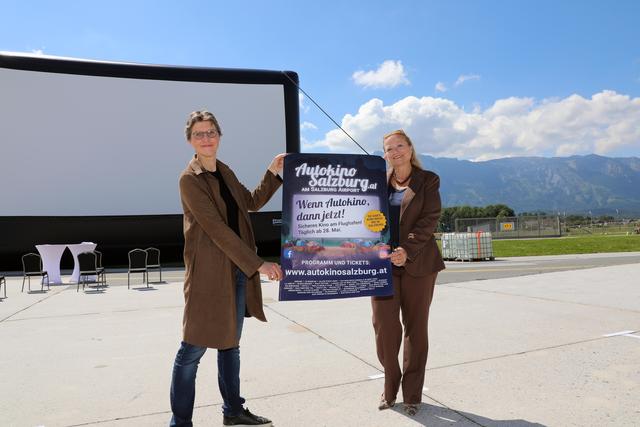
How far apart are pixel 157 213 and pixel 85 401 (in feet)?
50.0

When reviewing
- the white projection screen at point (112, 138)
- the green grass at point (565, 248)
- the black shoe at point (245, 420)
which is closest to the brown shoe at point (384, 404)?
the black shoe at point (245, 420)

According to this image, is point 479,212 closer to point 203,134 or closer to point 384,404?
point 384,404

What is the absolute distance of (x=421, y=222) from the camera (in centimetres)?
281

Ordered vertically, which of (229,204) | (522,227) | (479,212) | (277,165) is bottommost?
(522,227)

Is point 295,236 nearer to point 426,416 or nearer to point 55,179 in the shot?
point 426,416

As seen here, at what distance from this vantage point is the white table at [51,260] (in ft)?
37.2

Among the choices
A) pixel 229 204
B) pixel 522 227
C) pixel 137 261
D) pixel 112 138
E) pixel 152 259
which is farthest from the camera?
pixel 522 227

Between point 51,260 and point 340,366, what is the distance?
1015cm

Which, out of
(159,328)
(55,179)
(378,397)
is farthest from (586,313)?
(55,179)

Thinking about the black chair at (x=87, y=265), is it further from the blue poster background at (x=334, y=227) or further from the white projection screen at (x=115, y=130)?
the blue poster background at (x=334, y=227)

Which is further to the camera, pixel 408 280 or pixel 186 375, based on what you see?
pixel 408 280

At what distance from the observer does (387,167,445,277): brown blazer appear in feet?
9.08

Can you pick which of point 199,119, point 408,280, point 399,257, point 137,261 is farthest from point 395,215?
point 137,261

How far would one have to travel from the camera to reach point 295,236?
102 inches
